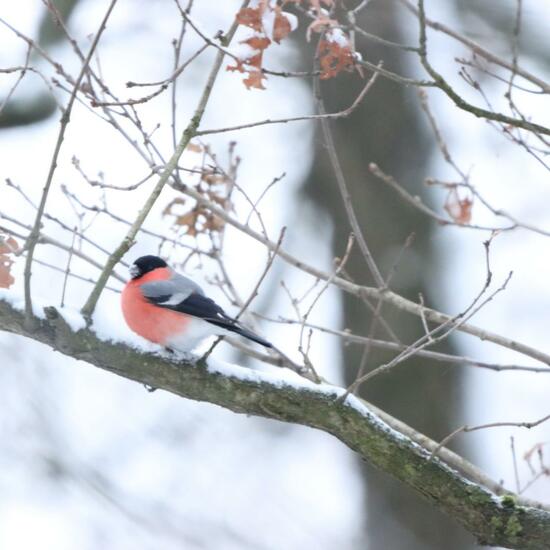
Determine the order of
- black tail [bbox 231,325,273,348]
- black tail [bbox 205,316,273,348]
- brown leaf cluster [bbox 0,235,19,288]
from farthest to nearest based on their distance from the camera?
black tail [bbox 205,316,273,348], black tail [bbox 231,325,273,348], brown leaf cluster [bbox 0,235,19,288]

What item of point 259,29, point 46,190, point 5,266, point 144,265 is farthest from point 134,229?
point 144,265

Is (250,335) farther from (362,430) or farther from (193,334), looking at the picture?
(362,430)

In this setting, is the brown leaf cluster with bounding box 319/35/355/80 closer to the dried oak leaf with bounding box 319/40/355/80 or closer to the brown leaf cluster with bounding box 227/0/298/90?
the dried oak leaf with bounding box 319/40/355/80

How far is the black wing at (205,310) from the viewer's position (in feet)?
11.4

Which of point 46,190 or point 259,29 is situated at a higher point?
point 259,29

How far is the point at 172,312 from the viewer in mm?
3572

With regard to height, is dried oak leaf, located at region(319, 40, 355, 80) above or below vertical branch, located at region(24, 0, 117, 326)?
above

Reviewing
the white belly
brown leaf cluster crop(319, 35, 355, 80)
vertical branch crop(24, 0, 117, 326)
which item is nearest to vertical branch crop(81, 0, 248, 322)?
vertical branch crop(24, 0, 117, 326)

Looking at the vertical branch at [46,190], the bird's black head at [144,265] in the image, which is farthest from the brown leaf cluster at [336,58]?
the bird's black head at [144,265]

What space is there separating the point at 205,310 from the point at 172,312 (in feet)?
0.41

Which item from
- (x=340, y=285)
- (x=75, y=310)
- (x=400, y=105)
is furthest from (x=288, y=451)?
(x=75, y=310)

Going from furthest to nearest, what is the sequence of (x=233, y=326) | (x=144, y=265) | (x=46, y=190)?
(x=144, y=265) → (x=233, y=326) → (x=46, y=190)

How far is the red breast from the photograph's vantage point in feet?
11.2

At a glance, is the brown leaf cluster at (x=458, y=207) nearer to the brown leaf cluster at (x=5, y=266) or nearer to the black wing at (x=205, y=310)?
the black wing at (x=205, y=310)
